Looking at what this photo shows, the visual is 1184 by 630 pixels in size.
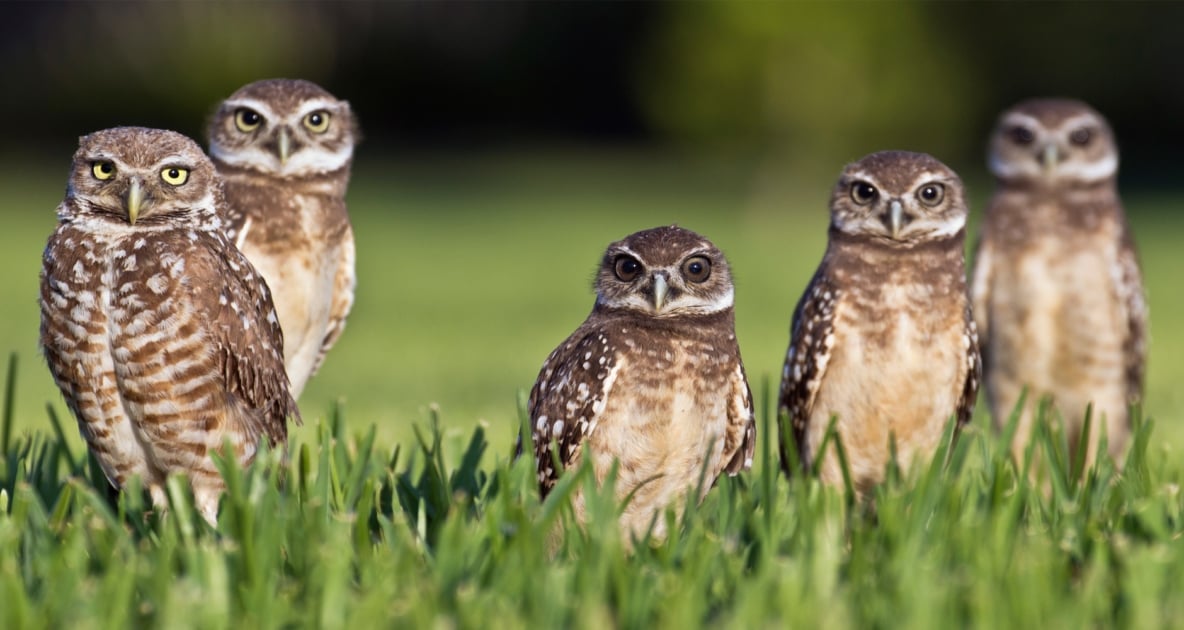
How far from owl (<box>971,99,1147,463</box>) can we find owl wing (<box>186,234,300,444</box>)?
3425 millimetres

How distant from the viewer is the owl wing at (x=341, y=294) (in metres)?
6.02

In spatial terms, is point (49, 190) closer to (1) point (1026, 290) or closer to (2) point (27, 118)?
(2) point (27, 118)

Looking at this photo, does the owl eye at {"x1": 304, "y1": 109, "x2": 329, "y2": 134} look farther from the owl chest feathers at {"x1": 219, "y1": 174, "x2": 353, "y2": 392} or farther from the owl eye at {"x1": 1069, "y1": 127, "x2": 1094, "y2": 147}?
the owl eye at {"x1": 1069, "y1": 127, "x2": 1094, "y2": 147}

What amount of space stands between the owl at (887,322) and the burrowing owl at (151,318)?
1943 mm

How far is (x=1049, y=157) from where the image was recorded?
7.16m

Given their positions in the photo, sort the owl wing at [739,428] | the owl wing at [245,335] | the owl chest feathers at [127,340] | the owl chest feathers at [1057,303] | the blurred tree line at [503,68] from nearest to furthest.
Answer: the owl chest feathers at [127,340]
the owl wing at [245,335]
the owl wing at [739,428]
the owl chest feathers at [1057,303]
the blurred tree line at [503,68]

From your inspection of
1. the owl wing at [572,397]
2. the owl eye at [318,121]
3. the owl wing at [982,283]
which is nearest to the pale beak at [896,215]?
the owl wing at [572,397]

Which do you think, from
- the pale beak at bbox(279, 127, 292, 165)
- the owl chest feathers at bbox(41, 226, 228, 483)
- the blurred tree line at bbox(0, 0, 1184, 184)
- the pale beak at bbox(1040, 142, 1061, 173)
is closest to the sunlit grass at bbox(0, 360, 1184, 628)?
the owl chest feathers at bbox(41, 226, 228, 483)

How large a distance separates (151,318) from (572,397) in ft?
4.20

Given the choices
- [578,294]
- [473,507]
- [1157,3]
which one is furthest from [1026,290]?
[1157,3]

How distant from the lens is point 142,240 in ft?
15.1

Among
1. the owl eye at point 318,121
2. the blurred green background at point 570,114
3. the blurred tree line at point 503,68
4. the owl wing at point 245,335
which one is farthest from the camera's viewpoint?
the blurred tree line at point 503,68

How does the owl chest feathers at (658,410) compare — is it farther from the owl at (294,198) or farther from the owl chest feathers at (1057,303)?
the owl chest feathers at (1057,303)

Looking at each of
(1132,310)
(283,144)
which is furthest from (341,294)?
(1132,310)
